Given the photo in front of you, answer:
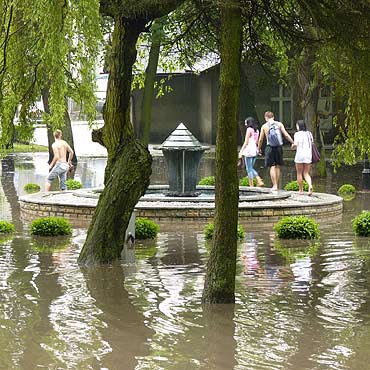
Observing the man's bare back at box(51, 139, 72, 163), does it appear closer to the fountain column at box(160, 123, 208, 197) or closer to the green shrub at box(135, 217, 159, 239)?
the fountain column at box(160, 123, 208, 197)

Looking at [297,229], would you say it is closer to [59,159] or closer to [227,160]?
[227,160]

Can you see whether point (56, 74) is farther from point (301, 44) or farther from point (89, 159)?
point (89, 159)

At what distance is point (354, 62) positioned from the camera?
10492 millimetres

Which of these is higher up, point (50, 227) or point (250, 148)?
point (250, 148)

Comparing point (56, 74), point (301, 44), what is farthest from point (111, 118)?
point (301, 44)

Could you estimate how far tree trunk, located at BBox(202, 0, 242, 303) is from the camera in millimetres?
9875

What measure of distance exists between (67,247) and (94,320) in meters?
5.41

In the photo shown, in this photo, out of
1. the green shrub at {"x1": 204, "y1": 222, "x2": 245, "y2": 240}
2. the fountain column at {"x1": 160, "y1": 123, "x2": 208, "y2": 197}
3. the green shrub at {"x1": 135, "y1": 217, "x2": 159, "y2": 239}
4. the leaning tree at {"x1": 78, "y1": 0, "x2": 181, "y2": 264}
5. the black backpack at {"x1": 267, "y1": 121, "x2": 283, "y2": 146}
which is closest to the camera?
the leaning tree at {"x1": 78, "y1": 0, "x2": 181, "y2": 264}

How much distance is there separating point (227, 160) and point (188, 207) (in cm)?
776

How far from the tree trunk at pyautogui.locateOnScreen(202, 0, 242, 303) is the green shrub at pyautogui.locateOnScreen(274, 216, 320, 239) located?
5.73 meters

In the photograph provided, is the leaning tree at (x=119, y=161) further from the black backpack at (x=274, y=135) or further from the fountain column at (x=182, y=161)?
the black backpack at (x=274, y=135)

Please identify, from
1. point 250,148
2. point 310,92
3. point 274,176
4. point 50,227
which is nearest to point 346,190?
point 250,148

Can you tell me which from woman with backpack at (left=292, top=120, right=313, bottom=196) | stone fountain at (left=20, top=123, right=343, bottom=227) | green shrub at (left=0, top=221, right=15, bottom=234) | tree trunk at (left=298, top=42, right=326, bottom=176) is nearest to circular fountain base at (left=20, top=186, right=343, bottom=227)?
stone fountain at (left=20, top=123, right=343, bottom=227)

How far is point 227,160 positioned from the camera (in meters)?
9.91
